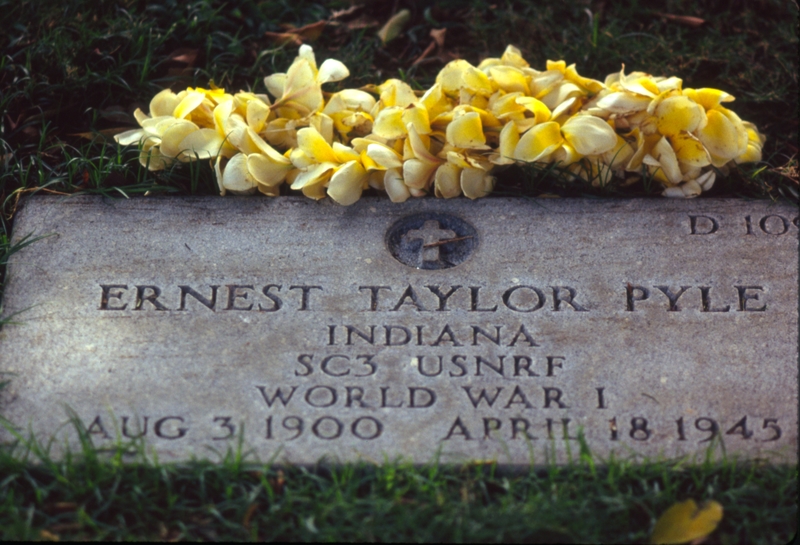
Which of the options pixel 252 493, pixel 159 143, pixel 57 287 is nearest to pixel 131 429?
pixel 252 493

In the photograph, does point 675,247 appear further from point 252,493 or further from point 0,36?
point 0,36

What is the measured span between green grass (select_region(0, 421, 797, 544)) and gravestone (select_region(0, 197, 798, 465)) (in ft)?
0.20

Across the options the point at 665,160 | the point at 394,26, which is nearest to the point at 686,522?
the point at 665,160

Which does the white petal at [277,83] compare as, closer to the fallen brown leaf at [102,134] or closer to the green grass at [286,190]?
the green grass at [286,190]

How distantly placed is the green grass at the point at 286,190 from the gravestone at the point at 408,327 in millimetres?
83

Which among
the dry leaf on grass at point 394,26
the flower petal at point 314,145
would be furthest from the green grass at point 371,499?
the dry leaf on grass at point 394,26

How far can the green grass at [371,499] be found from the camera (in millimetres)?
2297

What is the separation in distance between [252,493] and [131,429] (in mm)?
396

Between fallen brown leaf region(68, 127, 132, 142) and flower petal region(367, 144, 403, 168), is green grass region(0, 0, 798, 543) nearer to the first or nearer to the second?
fallen brown leaf region(68, 127, 132, 142)

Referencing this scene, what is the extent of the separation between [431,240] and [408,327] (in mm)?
342

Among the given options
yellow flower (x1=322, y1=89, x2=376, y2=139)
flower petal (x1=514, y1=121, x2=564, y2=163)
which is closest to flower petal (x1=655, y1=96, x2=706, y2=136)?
flower petal (x1=514, y1=121, x2=564, y2=163)

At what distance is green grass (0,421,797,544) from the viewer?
2297 millimetres

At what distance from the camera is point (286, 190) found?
315 cm

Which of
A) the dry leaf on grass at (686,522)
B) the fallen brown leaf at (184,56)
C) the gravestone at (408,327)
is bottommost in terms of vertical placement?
the dry leaf on grass at (686,522)
